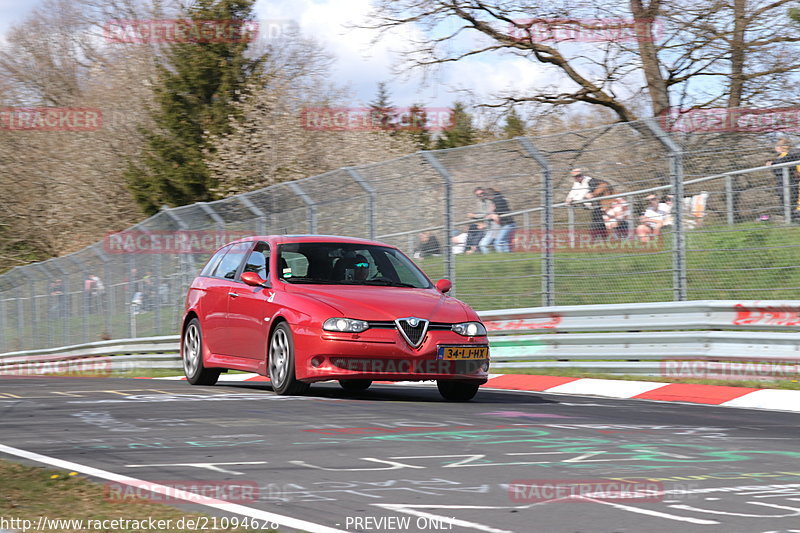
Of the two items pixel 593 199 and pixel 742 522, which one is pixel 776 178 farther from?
pixel 742 522

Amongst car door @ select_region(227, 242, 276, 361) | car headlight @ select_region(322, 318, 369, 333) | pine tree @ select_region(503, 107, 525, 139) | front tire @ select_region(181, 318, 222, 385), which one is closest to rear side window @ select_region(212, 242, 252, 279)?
car door @ select_region(227, 242, 276, 361)

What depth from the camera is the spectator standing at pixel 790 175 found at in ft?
39.2

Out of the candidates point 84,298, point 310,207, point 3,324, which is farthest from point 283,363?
point 3,324

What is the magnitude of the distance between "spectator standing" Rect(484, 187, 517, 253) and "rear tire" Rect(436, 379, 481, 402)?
157 inches

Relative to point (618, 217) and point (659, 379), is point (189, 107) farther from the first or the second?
point (659, 379)

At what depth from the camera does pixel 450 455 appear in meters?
6.88

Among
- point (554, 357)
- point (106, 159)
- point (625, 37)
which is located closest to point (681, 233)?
point (554, 357)

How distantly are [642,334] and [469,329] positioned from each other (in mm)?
3034

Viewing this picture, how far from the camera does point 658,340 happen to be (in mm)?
12891

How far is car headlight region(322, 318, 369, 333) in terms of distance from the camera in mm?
10414

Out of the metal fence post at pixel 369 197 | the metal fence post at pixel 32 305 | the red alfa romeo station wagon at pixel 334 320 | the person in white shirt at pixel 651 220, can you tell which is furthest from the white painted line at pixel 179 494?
the metal fence post at pixel 32 305

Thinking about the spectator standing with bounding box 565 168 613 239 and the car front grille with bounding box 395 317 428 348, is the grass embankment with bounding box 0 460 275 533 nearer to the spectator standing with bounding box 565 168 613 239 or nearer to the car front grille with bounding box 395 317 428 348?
the car front grille with bounding box 395 317 428 348

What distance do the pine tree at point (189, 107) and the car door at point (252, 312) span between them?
1239 inches

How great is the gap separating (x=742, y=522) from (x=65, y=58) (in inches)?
2099
